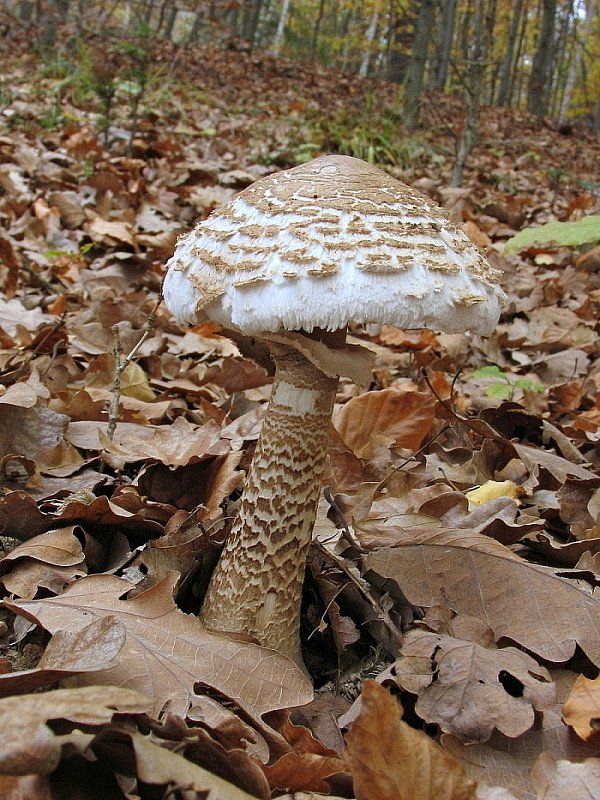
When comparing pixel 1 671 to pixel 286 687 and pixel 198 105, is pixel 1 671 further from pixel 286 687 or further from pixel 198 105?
pixel 198 105

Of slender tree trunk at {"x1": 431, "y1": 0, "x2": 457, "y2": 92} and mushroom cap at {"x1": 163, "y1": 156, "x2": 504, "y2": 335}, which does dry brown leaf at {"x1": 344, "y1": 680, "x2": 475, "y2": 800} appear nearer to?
mushroom cap at {"x1": 163, "y1": 156, "x2": 504, "y2": 335}

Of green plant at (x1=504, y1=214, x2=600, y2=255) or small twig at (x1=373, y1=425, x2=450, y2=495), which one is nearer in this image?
small twig at (x1=373, y1=425, x2=450, y2=495)

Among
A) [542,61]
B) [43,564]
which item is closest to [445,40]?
[542,61]

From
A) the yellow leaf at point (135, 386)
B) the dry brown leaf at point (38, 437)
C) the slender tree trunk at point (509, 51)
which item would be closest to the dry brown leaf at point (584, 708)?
the dry brown leaf at point (38, 437)

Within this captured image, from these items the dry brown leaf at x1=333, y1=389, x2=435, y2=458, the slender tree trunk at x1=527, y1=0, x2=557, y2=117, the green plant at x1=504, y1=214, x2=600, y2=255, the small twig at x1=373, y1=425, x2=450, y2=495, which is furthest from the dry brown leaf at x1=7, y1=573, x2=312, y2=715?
the slender tree trunk at x1=527, y1=0, x2=557, y2=117

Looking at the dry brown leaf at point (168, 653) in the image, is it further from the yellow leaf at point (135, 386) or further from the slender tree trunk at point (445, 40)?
the slender tree trunk at point (445, 40)

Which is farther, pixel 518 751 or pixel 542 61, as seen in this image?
pixel 542 61

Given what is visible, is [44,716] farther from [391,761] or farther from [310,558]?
[310,558]
